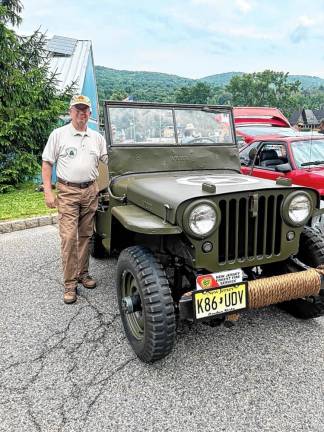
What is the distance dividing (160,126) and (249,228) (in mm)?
1593

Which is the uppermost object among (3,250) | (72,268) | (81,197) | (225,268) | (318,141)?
(318,141)

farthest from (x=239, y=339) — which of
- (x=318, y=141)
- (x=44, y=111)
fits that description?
(x=44, y=111)

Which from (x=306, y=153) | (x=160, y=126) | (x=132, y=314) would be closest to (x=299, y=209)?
(x=132, y=314)

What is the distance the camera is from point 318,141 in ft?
20.9

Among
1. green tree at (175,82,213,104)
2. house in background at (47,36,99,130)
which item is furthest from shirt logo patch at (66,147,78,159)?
green tree at (175,82,213,104)

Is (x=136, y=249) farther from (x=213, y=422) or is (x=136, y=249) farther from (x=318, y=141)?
(x=318, y=141)

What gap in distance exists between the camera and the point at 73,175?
3.44 metres

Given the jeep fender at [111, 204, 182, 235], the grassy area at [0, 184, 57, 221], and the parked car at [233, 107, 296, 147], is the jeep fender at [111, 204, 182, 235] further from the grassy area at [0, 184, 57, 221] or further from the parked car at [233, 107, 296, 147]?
the parked car at [233, 107, 296, 147]

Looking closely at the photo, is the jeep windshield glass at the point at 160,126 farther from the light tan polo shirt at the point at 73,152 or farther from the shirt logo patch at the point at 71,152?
the shirt logo patch at the point at 71,152

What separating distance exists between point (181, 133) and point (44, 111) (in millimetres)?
6473

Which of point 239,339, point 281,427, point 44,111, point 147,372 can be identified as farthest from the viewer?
point 44,111

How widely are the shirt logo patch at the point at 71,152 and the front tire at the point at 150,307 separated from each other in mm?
1166

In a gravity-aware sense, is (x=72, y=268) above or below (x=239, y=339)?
above

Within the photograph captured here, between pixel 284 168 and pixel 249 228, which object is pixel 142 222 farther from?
pixel 284 168
